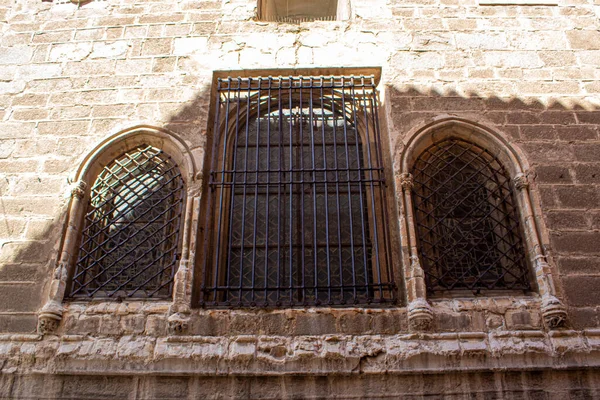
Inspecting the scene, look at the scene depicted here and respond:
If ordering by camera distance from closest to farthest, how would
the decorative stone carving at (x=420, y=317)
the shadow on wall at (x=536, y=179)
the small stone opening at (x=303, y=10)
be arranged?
the decorative stone carving at (x=420, y=317)
the shadow on wall at (x=536, y=179)
the small stone opening at (x=303, y=10)

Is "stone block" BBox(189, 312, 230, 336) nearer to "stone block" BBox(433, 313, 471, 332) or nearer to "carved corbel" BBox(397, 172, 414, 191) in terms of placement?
"stone block" BBox(433, 313, 471, 332)

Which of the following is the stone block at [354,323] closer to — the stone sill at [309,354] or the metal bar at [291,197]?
the stone sill at [309,354]

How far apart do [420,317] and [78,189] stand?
2.79 m

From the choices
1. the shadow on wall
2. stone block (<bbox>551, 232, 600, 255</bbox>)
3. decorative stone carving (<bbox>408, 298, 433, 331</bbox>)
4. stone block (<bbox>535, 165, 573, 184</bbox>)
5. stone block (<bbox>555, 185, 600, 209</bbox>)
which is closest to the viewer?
decorative stone carving (<bbox>408, 298, 433, 331</bbox>)

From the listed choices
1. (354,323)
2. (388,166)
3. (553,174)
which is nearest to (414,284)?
(354,323)

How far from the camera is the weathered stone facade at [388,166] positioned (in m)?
3.81

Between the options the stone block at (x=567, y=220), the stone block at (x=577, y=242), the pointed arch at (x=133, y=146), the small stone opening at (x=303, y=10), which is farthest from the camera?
the small stone opening at (x=303, y=10)

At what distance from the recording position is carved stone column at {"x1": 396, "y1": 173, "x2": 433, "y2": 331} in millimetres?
3949

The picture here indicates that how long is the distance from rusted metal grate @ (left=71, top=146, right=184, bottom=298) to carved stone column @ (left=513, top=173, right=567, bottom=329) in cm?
266

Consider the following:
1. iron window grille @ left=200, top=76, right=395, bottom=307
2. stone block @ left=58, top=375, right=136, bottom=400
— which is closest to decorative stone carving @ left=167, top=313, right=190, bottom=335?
iron window grille @ left=200, top=76, right=395, bottom=307

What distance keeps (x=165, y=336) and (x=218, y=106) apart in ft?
6.98

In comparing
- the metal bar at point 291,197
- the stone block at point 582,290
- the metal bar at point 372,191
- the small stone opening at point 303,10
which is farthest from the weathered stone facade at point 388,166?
the small stone opening at point 303,10

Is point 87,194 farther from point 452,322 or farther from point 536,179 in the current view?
point 536,179

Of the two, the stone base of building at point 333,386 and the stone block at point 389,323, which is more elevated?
the stone block at point 389,323
